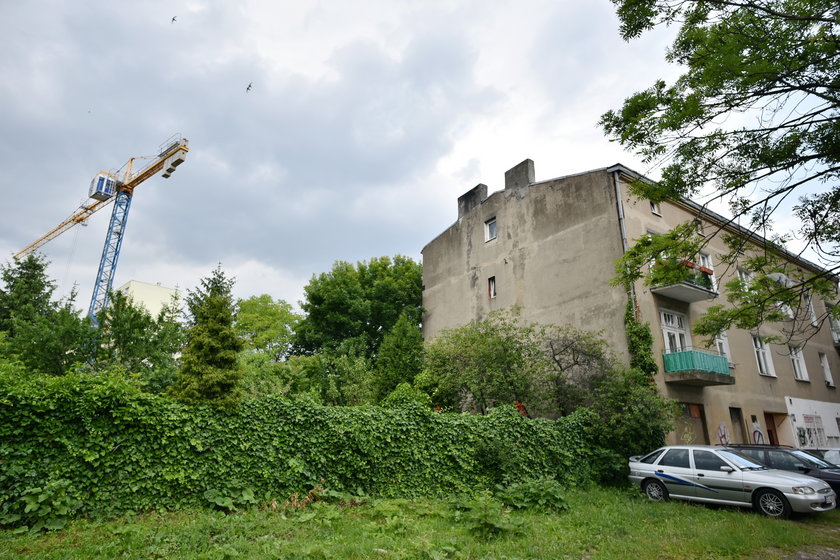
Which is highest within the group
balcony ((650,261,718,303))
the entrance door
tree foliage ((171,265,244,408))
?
balcony ((650,261,718,303))

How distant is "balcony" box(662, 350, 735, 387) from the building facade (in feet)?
0.11

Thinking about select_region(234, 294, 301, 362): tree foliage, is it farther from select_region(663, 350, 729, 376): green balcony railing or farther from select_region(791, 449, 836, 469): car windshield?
select_region(791, 449, 836, 469): car windshield

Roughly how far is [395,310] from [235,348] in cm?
2123

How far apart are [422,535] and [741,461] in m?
7.97

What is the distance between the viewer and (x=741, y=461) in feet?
35.7

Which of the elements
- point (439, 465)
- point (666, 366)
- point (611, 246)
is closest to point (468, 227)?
point (611, 246)

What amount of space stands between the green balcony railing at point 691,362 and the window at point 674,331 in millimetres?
711

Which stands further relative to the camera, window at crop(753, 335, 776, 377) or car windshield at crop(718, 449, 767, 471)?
window at crop(753, 335, 776, 377)

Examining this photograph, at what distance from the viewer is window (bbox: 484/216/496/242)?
78.1 feet

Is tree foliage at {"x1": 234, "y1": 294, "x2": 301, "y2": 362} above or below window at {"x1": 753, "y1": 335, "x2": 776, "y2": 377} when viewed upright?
above

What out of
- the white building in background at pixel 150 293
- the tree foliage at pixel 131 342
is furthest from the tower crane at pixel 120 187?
the tree foliage at pixel 131 342

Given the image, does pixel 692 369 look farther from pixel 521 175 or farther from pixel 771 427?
pixel 521 175

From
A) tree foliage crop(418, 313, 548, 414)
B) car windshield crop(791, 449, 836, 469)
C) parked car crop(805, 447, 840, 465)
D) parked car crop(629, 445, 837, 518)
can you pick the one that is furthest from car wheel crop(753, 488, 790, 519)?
tree foliage crop(418, 313, 548, 414)

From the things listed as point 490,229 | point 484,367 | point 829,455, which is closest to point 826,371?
point 829,455
